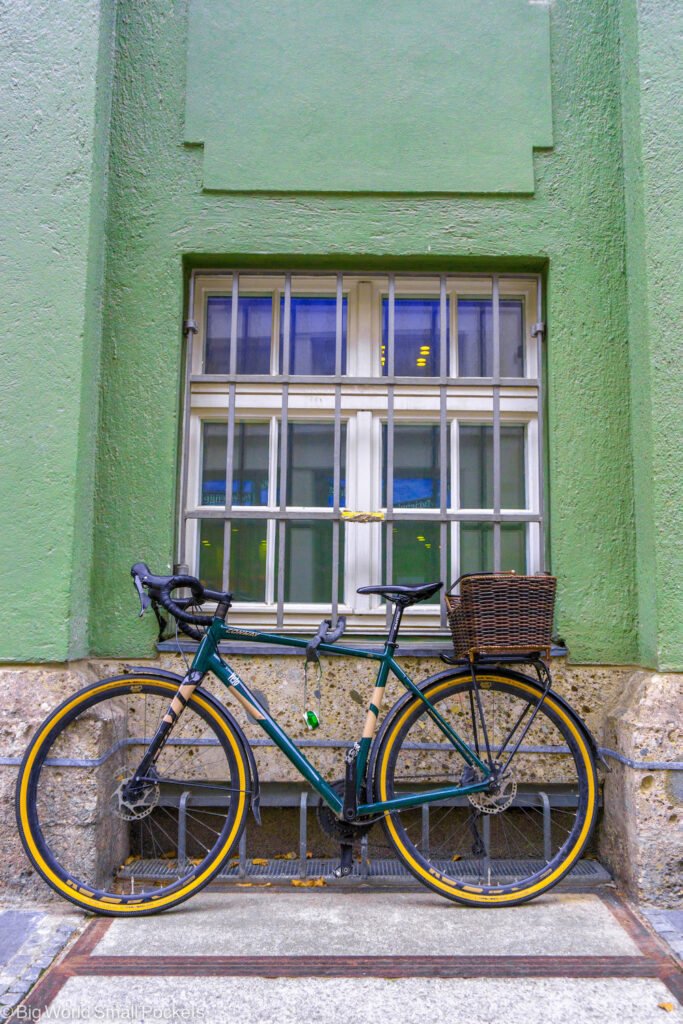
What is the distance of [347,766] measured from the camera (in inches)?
115

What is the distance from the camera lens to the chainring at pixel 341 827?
2918 millimetres

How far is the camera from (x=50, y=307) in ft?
10.5

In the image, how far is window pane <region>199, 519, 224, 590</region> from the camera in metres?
3.52

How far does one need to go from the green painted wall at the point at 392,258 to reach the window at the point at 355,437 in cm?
17

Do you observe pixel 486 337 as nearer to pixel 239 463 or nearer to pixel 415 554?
pixel 415 554

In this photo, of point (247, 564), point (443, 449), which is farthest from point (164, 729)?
point (443, 449)

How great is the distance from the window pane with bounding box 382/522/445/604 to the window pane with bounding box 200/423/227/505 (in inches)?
33.2

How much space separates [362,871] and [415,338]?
2425 mm

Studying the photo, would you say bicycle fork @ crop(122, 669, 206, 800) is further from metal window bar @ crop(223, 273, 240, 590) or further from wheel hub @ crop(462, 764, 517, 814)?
wheel hub @ crop(462, 764, 517, 814)

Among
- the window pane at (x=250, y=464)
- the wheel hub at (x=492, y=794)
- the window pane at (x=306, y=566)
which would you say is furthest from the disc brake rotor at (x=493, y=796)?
the window pane at (x=250, y=464)

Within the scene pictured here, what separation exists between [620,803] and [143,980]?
6.27 ft

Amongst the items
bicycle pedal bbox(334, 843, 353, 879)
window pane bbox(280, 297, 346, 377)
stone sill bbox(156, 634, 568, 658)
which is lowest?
bicycle pedal bbox(334, 843, 353, 879)

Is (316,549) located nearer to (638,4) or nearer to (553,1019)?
(553,1019)

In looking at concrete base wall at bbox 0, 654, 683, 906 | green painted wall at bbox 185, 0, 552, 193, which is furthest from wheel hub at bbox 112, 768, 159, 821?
green painted wall at bbox 185, 0, 552, 193
